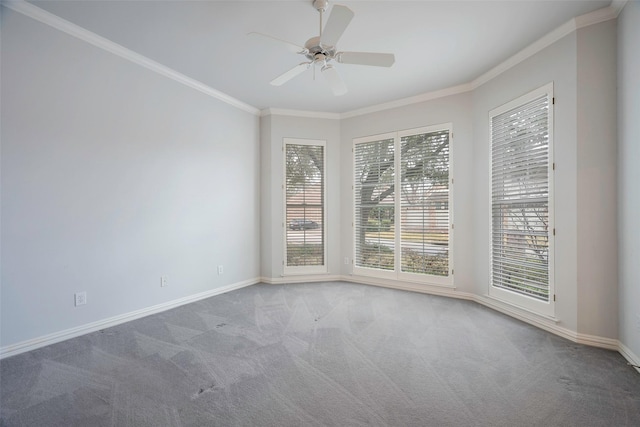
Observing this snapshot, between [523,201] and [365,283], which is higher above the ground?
[523,201]

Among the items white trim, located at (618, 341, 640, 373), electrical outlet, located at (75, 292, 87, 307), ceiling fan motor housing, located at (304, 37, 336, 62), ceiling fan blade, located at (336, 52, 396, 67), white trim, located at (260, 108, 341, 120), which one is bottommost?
white trim, located at (618, 341, 640, 373)

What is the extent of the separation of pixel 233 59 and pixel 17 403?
3.37 metres

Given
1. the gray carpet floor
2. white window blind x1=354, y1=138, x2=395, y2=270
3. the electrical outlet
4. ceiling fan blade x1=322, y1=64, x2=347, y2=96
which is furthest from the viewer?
white window blind x1=354, y1=138, x2=395, y2=270

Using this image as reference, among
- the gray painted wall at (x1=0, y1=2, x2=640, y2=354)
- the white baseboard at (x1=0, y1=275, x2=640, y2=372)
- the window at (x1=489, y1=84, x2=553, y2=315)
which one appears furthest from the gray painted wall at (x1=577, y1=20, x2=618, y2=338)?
the window at (x1=489, y1=84, x2=553, y2=315)

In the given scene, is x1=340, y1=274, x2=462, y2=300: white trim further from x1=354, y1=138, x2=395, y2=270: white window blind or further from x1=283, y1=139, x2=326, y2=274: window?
x1=283, y1=139, x2=326, y2=274: window

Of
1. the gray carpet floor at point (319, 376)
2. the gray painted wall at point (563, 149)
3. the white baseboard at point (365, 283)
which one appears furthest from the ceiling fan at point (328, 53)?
the white baseboard at point (365, 283)

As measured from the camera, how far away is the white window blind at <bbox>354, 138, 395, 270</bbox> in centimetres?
448

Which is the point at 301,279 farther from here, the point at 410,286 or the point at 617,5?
the point at 617,5

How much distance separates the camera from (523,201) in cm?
308

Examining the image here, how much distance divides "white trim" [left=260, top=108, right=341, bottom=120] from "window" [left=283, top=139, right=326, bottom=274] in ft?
1.43

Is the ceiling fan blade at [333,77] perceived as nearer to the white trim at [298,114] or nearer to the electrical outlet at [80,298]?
the white trim at [298,114]

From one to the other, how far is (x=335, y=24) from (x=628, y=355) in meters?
3.42

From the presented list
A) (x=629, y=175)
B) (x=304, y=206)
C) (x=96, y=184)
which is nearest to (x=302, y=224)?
(x=304, y=206)

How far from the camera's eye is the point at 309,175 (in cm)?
486
